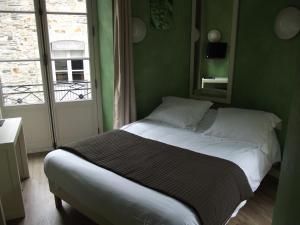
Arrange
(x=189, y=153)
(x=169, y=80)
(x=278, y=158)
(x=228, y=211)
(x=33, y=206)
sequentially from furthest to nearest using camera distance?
(x=169, y=80), (x=278, y=158), (x=33, y=206), (x=189, y=153), (x=228, y=211)

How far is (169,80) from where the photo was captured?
3.27 meters

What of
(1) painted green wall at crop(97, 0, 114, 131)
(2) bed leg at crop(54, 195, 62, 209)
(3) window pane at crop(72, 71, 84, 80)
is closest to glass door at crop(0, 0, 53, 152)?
(3) window pane at crop(72, 71, 84, 80)

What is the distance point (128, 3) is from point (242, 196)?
7.38ft

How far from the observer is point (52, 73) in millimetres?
3250

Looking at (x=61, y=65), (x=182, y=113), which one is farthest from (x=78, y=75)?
(x=182, y=113)

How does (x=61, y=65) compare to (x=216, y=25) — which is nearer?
(x=216, y=25)

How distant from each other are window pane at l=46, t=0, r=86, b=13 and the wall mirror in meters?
1.47

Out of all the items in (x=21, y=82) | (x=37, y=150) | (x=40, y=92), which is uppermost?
(x=21, y=82)

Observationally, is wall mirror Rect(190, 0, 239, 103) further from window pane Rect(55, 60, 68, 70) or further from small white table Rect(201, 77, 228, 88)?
window pane Rect(55, 60, 68, 70)

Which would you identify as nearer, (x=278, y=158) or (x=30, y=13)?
(x=278, y=158)

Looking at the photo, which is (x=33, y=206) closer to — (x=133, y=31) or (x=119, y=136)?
(x=119, y=136)

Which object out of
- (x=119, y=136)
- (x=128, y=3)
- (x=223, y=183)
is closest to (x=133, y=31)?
(x=128, y=3)

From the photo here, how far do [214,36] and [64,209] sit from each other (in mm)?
2489

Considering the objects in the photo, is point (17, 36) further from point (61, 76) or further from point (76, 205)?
point (76, 205)
